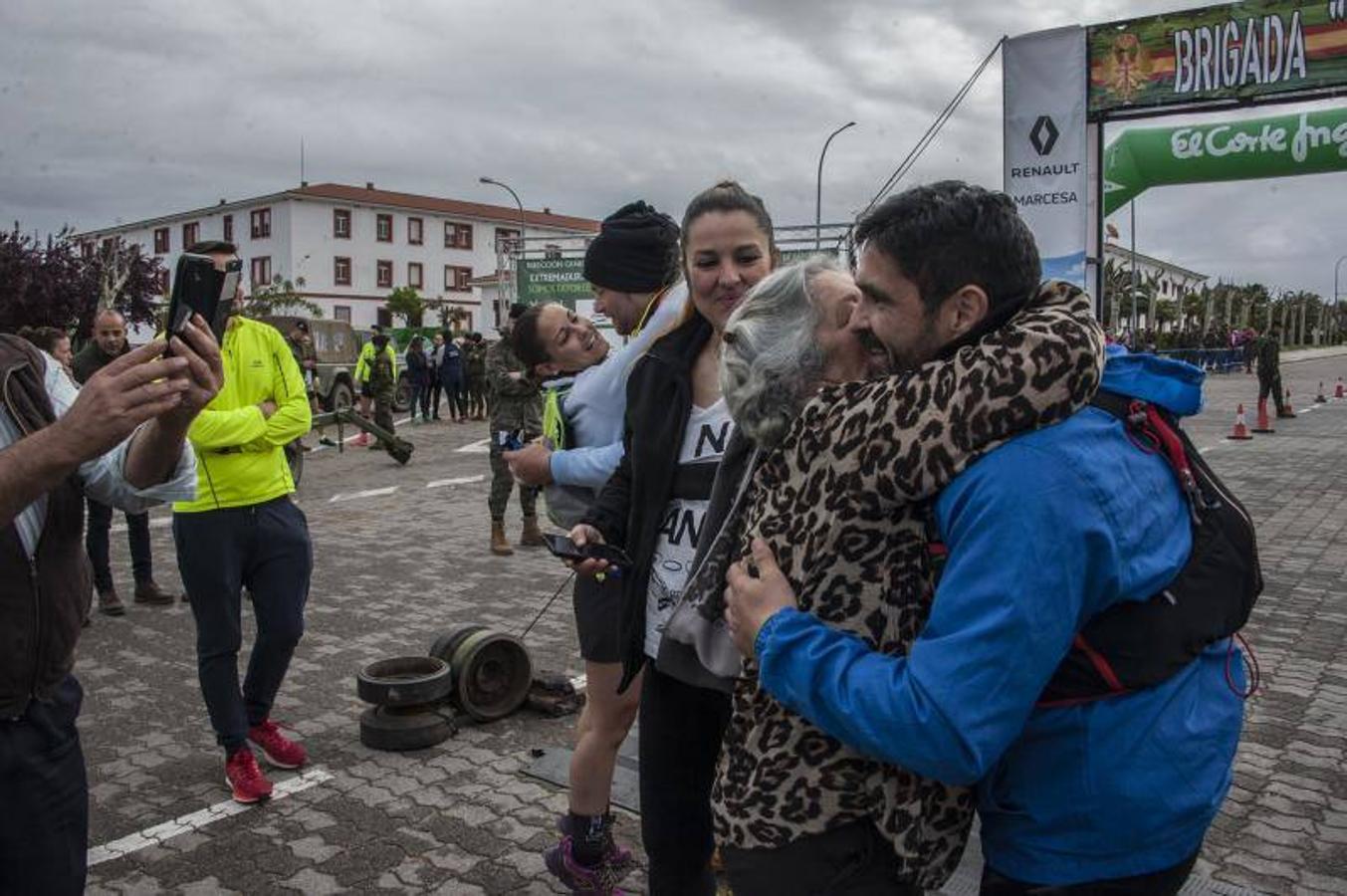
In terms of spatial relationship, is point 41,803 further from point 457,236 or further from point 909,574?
point 457,236

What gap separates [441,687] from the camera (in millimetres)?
4766

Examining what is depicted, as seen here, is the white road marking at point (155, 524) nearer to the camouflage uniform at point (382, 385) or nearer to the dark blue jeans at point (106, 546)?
the dark blue jeans at point (106, 546)

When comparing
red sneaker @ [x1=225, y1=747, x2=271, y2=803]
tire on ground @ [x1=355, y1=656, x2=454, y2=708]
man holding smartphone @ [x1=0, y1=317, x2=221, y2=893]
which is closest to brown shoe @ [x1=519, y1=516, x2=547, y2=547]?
tire on ground @ [x1=355, y1=656, x2=454, y2=708]

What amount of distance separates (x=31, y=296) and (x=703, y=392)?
3433 centimetres

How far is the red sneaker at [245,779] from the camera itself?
4109mm

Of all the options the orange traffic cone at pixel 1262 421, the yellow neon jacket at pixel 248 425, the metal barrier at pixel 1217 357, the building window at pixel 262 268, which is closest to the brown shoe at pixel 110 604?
the yellow neon jacket at pixel 248 425

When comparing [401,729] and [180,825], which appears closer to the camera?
[180,825]

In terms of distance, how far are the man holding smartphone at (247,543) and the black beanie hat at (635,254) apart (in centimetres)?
147

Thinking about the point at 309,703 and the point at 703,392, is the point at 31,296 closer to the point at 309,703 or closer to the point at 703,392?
the point at 309,703

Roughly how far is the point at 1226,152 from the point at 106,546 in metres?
15.0

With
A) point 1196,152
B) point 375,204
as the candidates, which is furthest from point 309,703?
point 375,204

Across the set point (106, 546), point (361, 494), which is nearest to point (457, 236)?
point (361, 494)

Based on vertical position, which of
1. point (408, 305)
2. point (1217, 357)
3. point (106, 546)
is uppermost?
point (408, 305)

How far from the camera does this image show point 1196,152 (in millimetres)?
15023
